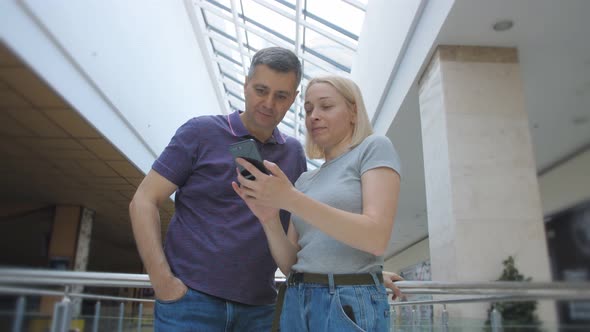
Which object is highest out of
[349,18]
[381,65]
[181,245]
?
[349,18]

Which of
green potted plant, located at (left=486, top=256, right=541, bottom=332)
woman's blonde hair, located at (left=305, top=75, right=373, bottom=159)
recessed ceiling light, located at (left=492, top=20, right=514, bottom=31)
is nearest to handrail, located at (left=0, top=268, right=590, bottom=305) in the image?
green potted plant, located at (left=486, top=256, right=541, bottom=332)

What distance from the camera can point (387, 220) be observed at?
1324mm

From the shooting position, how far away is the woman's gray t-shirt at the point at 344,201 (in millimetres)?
1389

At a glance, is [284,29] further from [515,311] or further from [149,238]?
[149,238]

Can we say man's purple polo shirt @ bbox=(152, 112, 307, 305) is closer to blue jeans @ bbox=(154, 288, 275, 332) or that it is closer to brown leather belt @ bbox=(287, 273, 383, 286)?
blue jeans @ bbox=(154, 288, 275, 332)

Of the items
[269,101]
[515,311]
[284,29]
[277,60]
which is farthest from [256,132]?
[284,29]

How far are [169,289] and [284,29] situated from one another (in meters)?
12.2

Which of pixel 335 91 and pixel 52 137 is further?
pixel 335 91

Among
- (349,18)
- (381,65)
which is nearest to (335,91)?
(381,65)

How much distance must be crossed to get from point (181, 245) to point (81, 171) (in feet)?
1.67

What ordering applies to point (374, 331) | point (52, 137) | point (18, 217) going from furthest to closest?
1. point (374, 331)
2. point (52, 137)
3. point (18, 217)

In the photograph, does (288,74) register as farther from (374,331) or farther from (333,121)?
(374,331)

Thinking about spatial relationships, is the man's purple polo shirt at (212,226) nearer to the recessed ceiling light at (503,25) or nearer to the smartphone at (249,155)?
the smartphone at (249,155)

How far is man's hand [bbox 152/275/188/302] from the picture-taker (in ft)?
5.33
